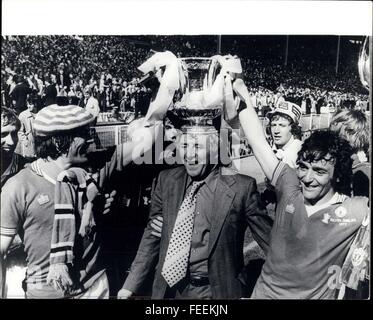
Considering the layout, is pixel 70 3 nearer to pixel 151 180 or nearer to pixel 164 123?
pixel 164 123

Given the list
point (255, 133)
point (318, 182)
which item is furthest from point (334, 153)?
point (255, 133)

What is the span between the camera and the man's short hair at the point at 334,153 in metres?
3.31

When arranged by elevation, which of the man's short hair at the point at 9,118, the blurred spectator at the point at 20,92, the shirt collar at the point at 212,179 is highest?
the blurred spectator at the point at 20,92

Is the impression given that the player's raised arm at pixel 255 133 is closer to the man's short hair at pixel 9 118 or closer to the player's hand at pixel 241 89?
the player's hand at pixel 241 89

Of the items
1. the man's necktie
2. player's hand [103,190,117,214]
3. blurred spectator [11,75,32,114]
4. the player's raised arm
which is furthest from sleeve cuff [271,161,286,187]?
blurred spectator [11,75,32,114]

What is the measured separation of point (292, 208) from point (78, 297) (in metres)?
1.57

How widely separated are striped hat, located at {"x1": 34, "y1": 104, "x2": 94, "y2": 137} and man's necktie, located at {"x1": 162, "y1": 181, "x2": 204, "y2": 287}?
870 mm

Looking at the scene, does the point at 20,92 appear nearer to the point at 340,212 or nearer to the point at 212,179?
the point at 212,179

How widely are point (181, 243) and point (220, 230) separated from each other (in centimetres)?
27

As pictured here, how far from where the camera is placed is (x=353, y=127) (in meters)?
3.40

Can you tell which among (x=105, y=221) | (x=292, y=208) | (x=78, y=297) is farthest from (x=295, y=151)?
(x=78, y=297)

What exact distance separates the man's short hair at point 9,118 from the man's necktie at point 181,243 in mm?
1269

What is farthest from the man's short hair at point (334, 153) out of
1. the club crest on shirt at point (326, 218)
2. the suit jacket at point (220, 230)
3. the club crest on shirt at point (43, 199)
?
the club crest on shirt at point (43, 199)

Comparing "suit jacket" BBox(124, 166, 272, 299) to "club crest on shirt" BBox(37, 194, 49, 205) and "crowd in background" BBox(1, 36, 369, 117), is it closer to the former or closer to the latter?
"crowd in background" BBox(1, 36, 369, 117)
